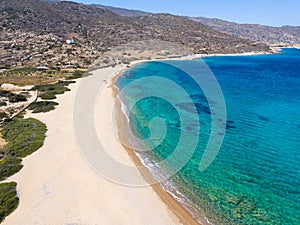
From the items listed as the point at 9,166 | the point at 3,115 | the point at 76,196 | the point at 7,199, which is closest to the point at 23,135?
the point at 9,166

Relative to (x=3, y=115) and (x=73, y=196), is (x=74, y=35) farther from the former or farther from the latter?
(x=73, y=196)

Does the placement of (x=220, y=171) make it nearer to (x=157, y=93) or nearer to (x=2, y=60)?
(x=157, y=93)

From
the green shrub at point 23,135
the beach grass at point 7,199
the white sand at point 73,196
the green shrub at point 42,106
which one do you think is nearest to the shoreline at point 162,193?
the white sand at point 73,196

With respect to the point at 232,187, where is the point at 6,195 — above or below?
below

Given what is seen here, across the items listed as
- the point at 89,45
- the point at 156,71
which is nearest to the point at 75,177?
the point at 156,71

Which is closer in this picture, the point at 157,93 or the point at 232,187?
the point at 232,187

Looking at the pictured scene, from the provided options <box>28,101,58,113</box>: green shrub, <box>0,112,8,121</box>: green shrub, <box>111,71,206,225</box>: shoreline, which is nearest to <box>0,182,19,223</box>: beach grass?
<box>111,71,206,225</box>: shoreline

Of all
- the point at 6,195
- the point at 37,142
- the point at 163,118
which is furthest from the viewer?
the point at 163,118

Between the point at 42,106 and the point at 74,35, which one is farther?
the point at 74,35
